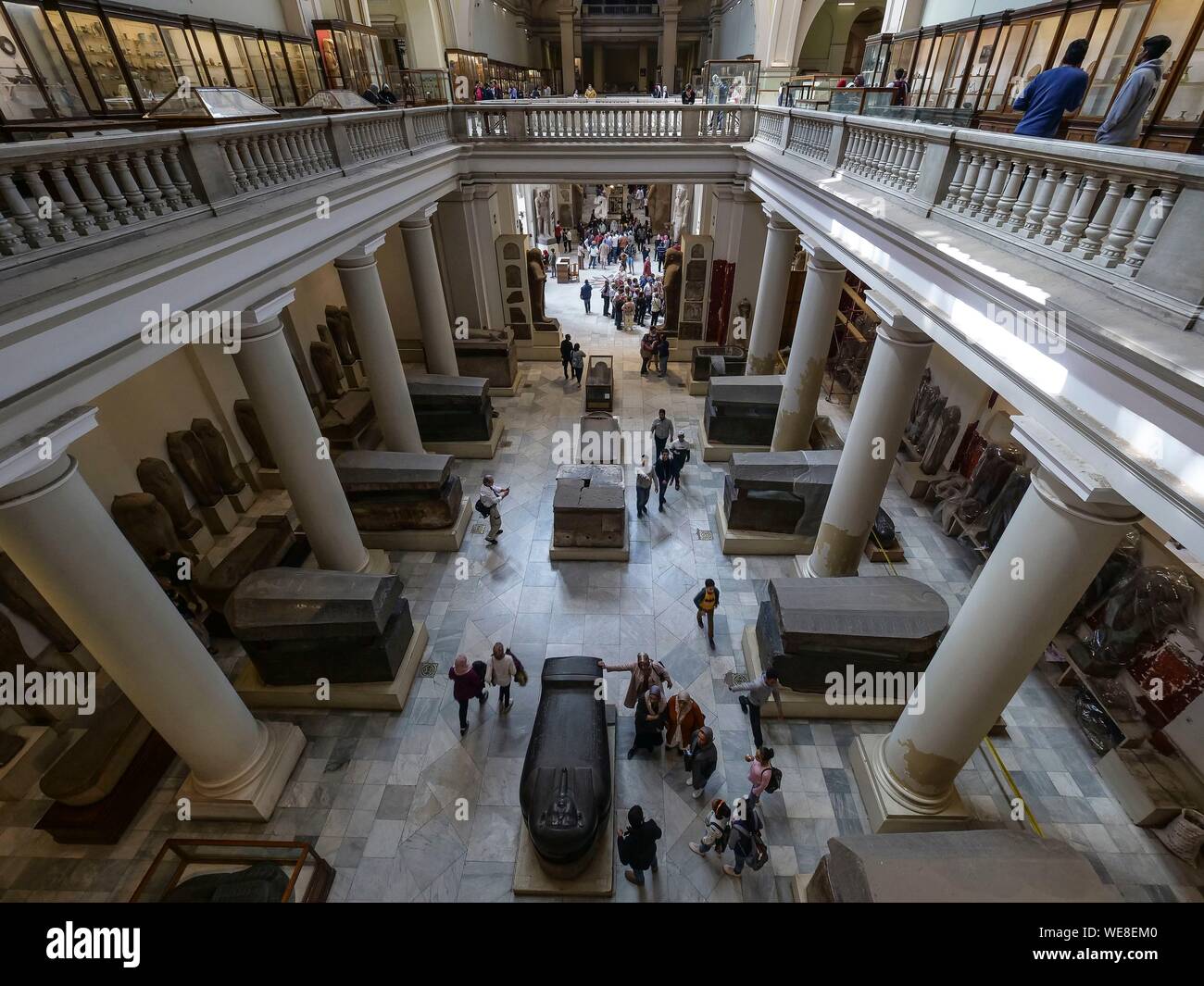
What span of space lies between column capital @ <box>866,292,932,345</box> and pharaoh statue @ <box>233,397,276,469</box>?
8984 mm

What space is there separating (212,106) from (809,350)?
8216 millimetres

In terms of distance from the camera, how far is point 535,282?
14453 mm

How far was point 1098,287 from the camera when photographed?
3086 mm

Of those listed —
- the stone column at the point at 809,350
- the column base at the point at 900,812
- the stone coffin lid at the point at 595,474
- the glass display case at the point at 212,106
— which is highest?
the glass display case at the point at 212,106

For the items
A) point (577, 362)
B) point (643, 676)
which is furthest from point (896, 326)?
point (577, 362)

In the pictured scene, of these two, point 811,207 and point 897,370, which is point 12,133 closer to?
point 811,207

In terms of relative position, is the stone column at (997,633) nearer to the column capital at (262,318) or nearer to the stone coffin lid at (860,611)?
the stone coffin lid at (860,611)

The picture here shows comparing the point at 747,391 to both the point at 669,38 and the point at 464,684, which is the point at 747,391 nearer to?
the point at 464,684

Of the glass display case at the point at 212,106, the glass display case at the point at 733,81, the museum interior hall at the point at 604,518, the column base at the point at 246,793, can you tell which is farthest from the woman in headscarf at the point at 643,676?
the glass display case at the point at 733,81

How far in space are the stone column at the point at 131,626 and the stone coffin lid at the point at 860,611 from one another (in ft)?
17.1

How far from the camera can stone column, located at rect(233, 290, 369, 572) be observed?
5.54 metres

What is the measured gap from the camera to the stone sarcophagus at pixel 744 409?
1009cm

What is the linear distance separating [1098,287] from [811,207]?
519 centimetres

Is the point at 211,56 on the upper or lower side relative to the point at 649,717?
upper
